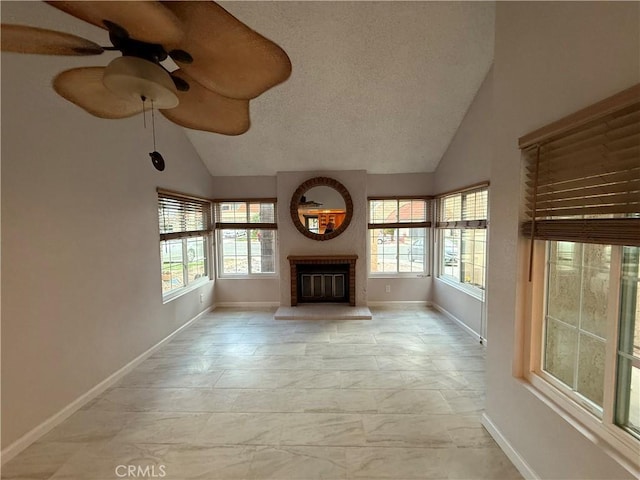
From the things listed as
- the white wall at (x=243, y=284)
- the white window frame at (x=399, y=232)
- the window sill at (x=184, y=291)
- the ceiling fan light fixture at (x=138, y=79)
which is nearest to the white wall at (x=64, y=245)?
the window sill at (x=184, y=291)

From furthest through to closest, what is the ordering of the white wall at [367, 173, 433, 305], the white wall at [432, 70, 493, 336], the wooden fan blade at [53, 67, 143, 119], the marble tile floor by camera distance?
the white wall at [367, 173, 433, 305]
the white wall at [432, 70, 493, 336]
the marble tile floor
the wooden fan blade at [53, 67, 143, 119]

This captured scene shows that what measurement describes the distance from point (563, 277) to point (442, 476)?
135 centimetres

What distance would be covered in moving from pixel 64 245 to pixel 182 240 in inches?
74.7

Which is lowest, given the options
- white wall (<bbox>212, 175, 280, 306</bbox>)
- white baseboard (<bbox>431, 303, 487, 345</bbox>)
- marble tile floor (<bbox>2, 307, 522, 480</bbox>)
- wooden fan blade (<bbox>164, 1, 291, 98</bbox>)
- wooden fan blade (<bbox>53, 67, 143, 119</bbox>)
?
marble tile floor (<bbox>2, 307, 522, 480</bbox>)

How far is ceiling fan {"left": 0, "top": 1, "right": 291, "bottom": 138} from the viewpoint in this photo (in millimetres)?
1136

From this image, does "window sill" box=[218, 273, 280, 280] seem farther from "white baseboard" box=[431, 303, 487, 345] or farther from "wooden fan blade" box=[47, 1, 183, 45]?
"wooden fan blade" box=[47, 1, 183, 45]

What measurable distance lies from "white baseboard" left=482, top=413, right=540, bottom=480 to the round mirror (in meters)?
3.27

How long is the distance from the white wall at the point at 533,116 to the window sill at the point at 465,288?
1.77 meters

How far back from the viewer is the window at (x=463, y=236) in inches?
137

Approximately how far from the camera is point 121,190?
2.69 metres

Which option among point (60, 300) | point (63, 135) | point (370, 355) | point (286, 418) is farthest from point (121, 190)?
point (370, 355)

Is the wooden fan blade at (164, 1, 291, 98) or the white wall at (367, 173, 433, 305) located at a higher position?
the wooden fan blade at (164, 1, 291, 98)

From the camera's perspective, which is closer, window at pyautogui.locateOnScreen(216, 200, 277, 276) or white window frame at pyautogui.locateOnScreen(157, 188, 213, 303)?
white window frame at pyautogui.locateOnScreen(157, 188, 213, 303)

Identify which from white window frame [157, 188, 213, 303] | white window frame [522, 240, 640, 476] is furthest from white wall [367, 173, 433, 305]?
white window frame [522, 240, 640, 476]
